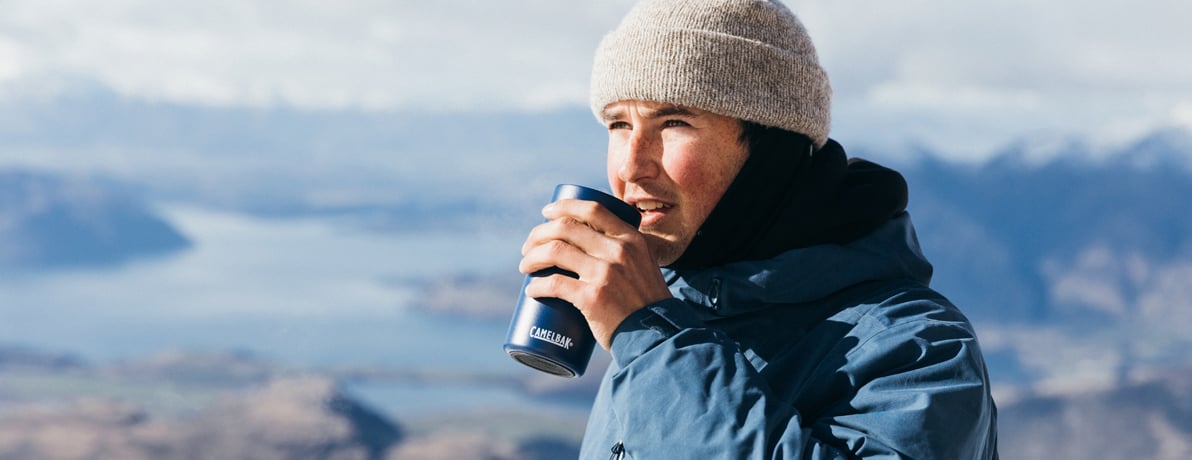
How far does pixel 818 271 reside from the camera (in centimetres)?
144

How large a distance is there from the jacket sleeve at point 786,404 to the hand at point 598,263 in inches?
0.9

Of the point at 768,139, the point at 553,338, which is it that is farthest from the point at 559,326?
the point at 768,139

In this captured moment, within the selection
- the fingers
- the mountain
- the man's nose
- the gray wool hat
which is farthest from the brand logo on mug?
the mountain

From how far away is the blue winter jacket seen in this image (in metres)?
1.20

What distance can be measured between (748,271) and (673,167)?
0.54ft

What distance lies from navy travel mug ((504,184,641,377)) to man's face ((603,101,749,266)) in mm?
109

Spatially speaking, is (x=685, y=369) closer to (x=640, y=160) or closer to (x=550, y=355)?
(x=550, y=355)

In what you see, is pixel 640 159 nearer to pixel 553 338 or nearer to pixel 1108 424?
pixel 553 338

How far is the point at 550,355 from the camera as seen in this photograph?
136cm

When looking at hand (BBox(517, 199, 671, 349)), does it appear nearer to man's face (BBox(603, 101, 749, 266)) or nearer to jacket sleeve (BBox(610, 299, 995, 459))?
jacket sleeve (BBox(610, 299, 995, 459))

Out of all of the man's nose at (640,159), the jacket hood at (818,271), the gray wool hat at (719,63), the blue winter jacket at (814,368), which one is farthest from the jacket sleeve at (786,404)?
the gray wool hat at (719,63)

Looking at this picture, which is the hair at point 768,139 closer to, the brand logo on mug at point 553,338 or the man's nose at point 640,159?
the man's nose at point 640,159

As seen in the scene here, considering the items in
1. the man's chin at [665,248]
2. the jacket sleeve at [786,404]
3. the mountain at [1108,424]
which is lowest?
the mountain at [1108,424]

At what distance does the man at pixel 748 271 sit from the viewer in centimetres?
122
